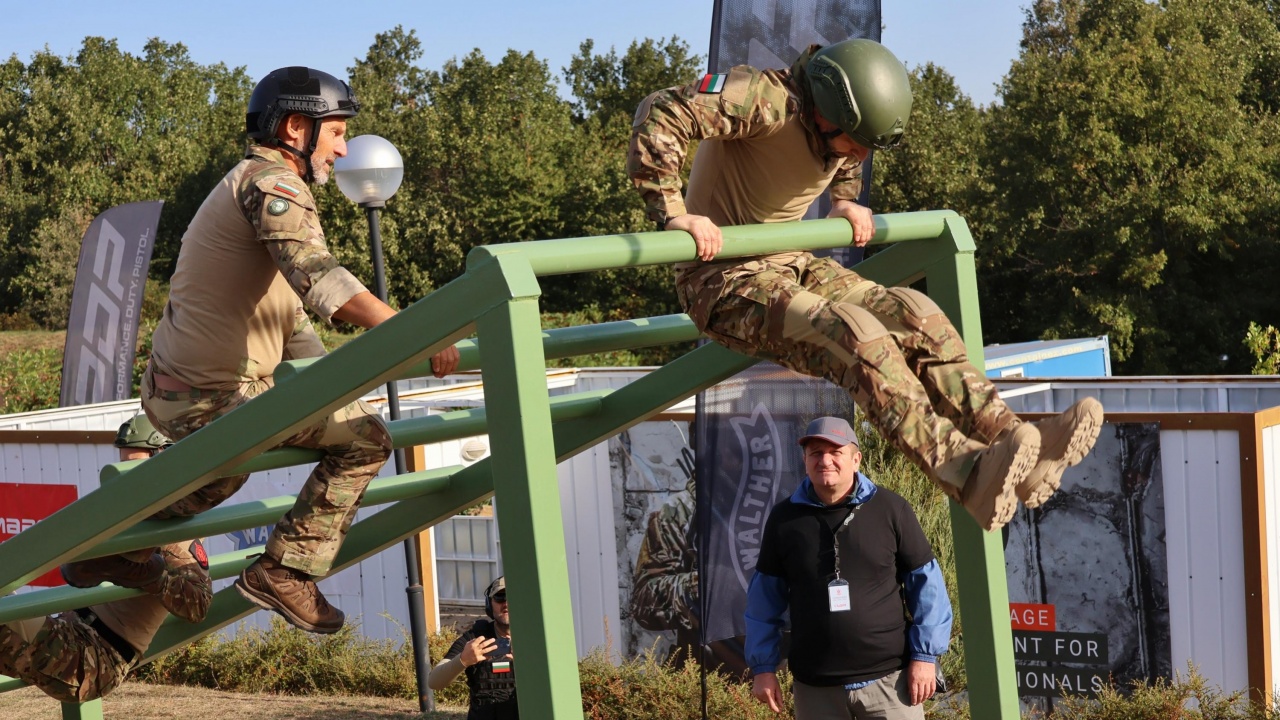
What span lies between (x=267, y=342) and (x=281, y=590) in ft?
2.18

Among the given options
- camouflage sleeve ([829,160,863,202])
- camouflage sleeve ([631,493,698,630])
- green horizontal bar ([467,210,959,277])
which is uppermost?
camouflage sleeve ([829,160,863,202])

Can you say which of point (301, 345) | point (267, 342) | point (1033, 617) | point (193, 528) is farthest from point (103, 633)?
point (1033, 617)

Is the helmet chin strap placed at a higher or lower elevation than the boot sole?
higher

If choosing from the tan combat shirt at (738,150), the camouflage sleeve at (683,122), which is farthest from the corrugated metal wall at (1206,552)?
the camouflage sleeve at (683,122)

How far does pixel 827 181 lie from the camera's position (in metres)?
3.81

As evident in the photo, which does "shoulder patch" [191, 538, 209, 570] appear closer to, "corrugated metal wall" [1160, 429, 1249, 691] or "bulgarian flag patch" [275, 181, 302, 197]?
"bulgarian flag patch" [275, 181, 302, 197]

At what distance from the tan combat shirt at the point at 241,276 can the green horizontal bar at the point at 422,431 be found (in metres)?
0.26

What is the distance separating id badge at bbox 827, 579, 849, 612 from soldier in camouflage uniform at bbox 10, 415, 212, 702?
2.09 m

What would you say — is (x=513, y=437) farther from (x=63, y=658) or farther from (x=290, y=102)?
(x=63, y=658)

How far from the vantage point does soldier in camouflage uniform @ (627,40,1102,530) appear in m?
3.04

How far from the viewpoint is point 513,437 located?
2.61m

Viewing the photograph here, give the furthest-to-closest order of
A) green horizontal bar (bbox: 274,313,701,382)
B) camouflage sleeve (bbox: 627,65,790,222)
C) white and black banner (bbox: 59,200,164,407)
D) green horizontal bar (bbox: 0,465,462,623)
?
white and black banner (bbox: 59,200,164,407), green horizontal bar (bbox: 0,465,462,623), green horizontal bar (bbox: 274,313,701,382), camouflage sleeve (bbox: 627,65,790,222)

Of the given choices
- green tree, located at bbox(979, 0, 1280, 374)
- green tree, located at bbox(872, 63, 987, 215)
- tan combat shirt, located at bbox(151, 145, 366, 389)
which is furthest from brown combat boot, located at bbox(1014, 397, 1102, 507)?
green tree, located at bbox(872, 63, 987, 215)

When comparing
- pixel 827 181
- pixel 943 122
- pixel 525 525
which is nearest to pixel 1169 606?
pixel 827 181
